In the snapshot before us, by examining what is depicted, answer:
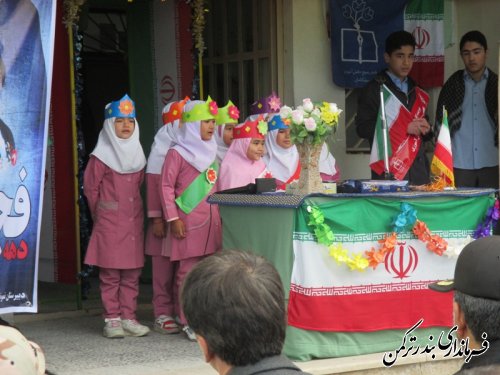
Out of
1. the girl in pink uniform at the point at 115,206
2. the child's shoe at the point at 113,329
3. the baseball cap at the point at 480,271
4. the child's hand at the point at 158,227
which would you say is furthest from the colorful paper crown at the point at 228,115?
the baseball cap at the point at 480,271

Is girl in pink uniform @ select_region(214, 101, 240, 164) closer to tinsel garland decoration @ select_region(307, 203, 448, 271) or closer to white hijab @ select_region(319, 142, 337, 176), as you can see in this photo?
white hijab @ select_region(319, 142, 337, 176)

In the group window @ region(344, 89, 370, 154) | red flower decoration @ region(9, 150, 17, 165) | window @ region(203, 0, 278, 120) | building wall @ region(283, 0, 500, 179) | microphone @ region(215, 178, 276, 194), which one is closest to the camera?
red flower decoration @ region(9, 150, 17, 165)

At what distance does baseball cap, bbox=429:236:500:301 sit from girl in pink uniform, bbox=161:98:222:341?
3576mm

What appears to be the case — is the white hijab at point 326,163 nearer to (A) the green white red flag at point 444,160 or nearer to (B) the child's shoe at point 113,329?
(A) the green white red flag at point 444,160

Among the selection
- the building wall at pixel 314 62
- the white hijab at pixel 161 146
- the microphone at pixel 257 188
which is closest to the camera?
the microphone at pixel 257 188

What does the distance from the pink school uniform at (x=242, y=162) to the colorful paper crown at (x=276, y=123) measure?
0.32 meters

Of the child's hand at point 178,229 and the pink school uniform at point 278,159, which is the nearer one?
the child's hand at point 178,229

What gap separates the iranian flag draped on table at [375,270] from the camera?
18.5 feet

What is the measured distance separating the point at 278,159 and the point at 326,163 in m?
0.67

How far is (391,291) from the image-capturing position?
587 centimetres

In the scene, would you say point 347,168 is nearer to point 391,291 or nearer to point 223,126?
point 223,126

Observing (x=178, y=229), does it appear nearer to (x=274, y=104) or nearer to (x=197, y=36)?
(x=274, y=104)

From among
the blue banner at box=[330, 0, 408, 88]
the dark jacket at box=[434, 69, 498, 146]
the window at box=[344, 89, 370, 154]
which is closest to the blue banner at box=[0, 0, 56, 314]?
the blue banner at box=[330, 0, 408, 88]

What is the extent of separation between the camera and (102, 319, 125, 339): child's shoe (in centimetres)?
638
